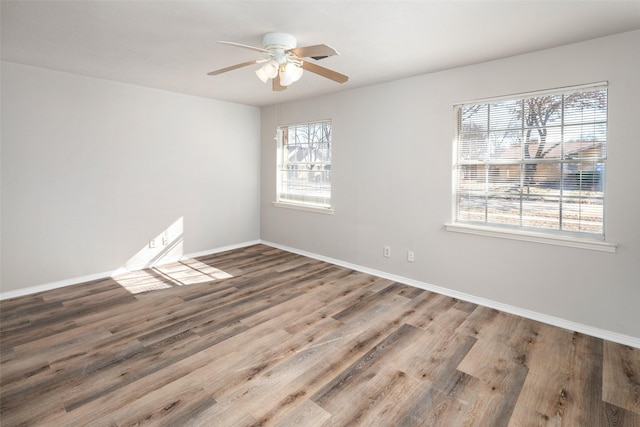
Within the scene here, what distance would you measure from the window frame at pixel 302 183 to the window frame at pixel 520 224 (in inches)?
69.8

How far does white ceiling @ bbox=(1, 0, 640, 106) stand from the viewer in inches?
87.0

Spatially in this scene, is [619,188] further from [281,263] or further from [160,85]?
[160,85]

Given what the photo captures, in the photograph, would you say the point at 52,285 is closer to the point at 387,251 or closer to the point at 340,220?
the point at 340,220

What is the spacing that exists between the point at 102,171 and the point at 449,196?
4116mm

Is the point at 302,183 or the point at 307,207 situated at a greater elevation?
the point at 302,183

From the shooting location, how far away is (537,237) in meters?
3.05

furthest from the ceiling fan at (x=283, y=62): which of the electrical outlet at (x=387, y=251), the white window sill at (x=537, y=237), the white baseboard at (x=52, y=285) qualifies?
the white baseboard at (x=52, y=285)

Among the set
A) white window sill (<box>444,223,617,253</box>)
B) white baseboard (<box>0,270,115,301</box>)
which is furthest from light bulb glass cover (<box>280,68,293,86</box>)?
white baseboard (<box>0,270,115,301</box>)

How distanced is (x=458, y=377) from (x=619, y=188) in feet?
6.57

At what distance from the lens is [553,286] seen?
301 cm

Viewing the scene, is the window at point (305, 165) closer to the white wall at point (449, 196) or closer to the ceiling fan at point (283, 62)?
the white wall at point (449, 196)

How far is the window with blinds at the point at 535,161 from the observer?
283 cm

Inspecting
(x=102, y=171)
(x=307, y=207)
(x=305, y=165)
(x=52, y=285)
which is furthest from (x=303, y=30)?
(x=52, y=285)

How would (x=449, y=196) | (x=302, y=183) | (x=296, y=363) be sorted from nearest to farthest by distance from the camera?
1. (x=296, y=363)
2. (x=449, y=196)
3. (x=302, y=183)
